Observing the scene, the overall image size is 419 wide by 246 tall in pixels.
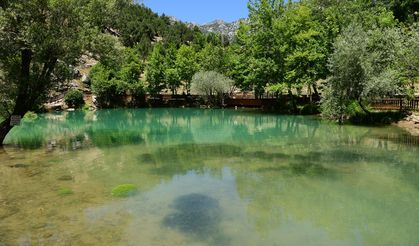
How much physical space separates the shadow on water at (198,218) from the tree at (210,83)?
46.7 metres

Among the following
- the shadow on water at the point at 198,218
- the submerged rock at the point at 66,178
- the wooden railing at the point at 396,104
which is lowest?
the shadow on water at the point at 198,218

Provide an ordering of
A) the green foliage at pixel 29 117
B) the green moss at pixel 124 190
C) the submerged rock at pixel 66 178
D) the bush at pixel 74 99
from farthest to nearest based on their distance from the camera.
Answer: the bush at pixel 74 99, the green foliage at pixel 29 117, the submerged rock at pixel 66 178, the green moss at pixel 124 190

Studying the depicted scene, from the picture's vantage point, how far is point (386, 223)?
11.2 meters

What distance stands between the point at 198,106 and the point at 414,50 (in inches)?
1837

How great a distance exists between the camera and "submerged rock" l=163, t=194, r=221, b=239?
10.7m

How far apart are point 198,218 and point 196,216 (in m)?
0.19

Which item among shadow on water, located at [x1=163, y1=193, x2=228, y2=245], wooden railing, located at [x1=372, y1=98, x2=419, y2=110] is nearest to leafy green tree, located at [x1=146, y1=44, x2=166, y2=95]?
wooden railing, located at [x1=372, y1=98, x2=419, y2=110]

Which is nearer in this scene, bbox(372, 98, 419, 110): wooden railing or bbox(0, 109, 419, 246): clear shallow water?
bbox(0, 109, 419, 246): clear shallow water

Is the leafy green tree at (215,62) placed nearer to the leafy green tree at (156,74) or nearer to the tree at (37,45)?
the leafy green tree at (156,74)

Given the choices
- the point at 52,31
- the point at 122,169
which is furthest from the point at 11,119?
the point at 122,169

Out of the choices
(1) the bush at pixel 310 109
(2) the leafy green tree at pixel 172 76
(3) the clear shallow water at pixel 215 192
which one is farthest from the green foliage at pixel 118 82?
(3) the clear shallow water at pixel 215 192

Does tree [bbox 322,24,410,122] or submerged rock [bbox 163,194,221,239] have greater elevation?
tree [bbox 322,24,410,122]

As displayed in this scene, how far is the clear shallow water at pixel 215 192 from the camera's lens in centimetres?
1050

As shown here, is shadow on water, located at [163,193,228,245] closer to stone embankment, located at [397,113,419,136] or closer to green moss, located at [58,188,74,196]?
green moss, located at [58,188,74,196]
